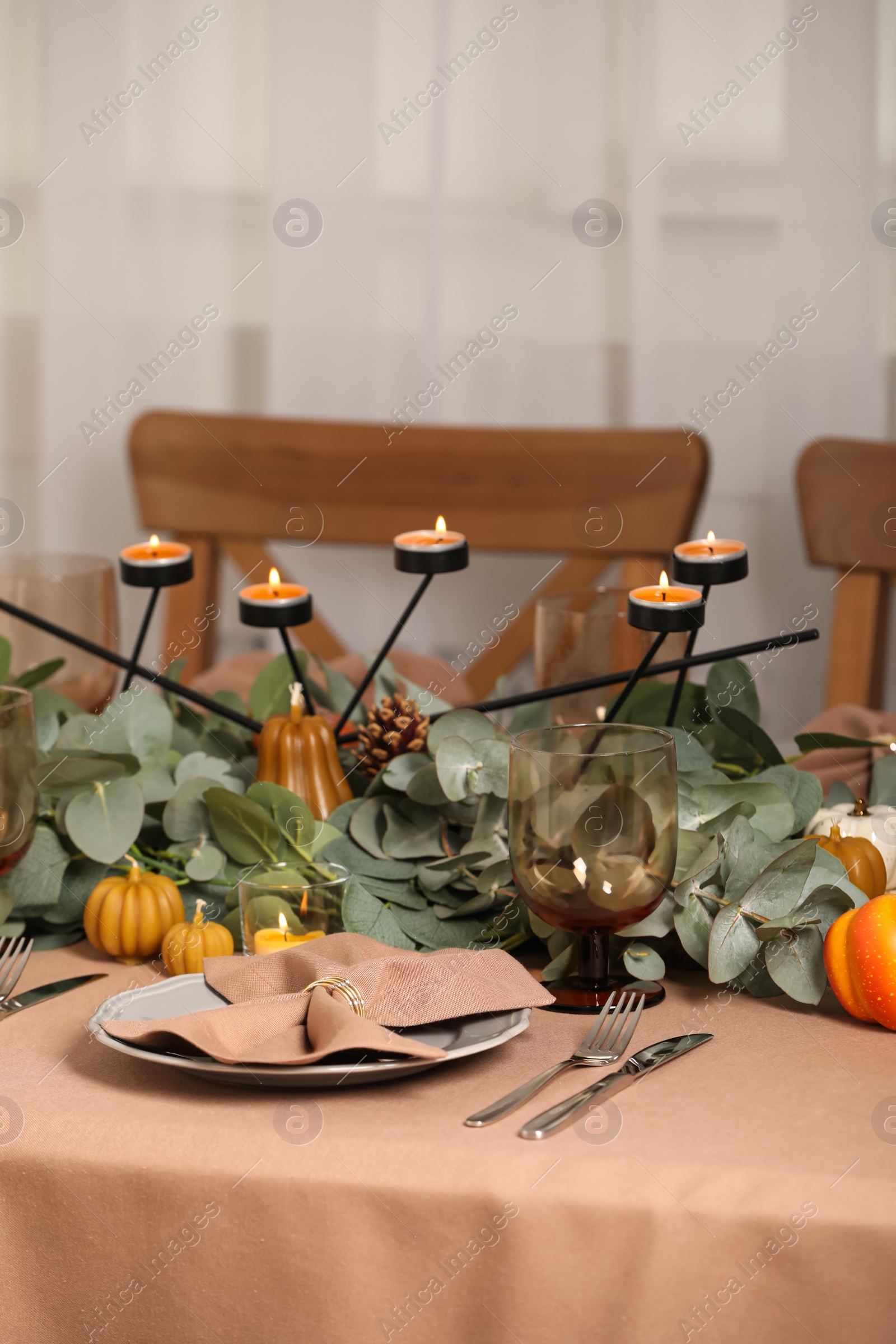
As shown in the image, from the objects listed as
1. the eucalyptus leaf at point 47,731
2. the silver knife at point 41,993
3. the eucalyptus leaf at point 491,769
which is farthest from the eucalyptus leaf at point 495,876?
the eucalyptus leaf at point 47,731

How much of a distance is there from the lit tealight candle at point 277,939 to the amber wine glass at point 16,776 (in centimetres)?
16

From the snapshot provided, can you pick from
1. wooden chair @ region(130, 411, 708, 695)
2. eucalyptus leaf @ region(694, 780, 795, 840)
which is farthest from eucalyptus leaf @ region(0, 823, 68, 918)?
wooden chair @ region(130, 411, 708, 695)

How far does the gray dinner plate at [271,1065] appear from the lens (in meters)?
0.62

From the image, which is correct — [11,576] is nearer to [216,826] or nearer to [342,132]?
[216,826]

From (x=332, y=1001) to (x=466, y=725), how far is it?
291 millimetres

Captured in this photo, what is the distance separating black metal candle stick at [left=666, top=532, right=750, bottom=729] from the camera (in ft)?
2.84

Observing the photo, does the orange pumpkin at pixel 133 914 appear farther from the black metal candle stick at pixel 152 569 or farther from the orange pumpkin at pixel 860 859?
the orange pumpkin at pixel 860 859

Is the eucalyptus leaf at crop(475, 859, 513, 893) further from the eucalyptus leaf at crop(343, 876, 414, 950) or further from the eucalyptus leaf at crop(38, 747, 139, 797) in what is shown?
the eucalyptus leaf at crop(38, 747, 139, 797)

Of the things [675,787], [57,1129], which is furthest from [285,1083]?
[675,787]

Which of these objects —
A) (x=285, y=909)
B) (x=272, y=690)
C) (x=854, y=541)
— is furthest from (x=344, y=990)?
(x=854, y=541)

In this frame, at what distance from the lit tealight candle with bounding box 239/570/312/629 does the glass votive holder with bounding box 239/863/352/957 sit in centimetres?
18

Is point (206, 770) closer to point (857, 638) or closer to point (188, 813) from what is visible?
point (188, 813)

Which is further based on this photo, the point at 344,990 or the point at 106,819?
the point at 106,819

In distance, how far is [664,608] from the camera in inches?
32.0
